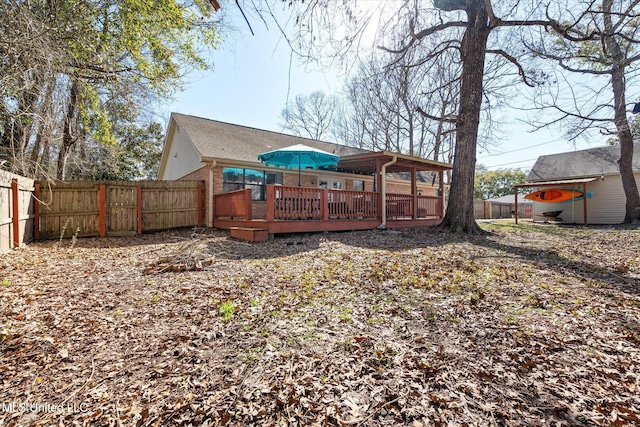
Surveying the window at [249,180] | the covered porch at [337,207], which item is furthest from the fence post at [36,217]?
the window at [249,180]

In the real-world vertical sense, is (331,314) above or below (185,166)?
below

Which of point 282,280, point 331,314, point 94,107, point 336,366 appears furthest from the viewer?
point 94,107

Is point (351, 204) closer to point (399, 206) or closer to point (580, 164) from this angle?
point (399, 206)

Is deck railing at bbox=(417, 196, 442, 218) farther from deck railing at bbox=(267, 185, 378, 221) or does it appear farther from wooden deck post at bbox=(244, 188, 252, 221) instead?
wooden deck post at bbox=(244, 188, 252, 221)

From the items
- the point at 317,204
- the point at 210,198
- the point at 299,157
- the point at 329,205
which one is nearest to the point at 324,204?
the point at 317,204

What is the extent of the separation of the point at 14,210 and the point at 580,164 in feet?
84.2

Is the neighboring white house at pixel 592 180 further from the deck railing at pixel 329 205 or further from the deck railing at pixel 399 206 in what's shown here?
the deck railing at pixel 329 205

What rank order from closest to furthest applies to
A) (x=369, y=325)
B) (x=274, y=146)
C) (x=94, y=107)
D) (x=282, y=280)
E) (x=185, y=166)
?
(x=369, y=325) < (x=282, y=280) < (x=94, y=107) < (x=185, y=166) < (x=274, y=146)

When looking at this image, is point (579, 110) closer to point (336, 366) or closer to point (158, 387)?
point (336, 366)

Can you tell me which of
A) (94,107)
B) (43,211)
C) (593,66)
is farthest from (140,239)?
(593,66)

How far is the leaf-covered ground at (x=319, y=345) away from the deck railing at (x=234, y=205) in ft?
12.1

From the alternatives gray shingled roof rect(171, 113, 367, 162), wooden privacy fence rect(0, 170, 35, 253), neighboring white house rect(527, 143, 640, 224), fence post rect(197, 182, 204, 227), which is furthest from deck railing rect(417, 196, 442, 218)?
wooden privacy fence rect(0, 170, 35, 253)

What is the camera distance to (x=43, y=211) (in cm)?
803

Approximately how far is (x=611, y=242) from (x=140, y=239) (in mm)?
13210
